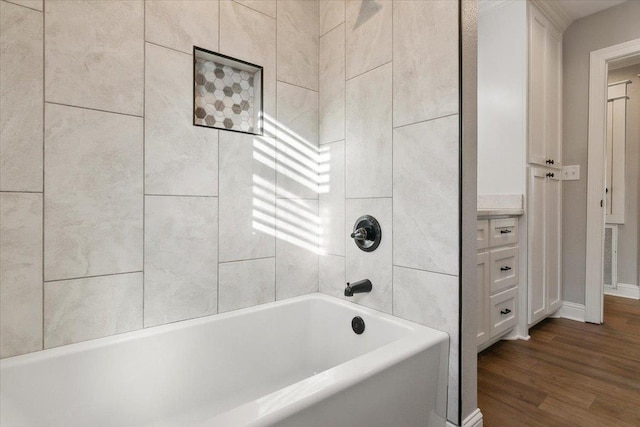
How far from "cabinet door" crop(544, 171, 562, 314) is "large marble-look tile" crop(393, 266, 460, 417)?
194 centimetres

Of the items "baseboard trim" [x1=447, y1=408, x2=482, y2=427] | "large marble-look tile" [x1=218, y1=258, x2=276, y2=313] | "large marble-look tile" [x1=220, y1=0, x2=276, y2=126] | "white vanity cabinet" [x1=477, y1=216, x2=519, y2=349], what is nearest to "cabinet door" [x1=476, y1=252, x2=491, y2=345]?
"white vanity cabinet" [x1=477, y1=216, x2=519, y2=349]

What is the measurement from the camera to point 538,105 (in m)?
2.59

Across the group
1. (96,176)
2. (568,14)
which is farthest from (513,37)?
(96,176)

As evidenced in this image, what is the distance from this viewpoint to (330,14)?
6.08 ft

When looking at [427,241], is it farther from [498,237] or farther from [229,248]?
[498,237]

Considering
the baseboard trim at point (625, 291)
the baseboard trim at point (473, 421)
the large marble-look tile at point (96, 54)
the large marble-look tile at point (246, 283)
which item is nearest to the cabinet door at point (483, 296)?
the baseboard trim at point (473, 421)

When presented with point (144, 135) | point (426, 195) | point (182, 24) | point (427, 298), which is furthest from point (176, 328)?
point (182, 24)

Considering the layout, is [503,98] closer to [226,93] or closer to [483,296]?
[483,296]

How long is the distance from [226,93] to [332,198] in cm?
78

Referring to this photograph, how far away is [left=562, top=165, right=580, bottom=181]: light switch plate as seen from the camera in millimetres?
2885

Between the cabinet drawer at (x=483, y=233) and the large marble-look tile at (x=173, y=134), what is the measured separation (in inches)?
63.6

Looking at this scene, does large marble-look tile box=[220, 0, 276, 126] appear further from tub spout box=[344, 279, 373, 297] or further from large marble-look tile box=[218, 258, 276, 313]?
tub spout box=[344, 279, 373, 297]

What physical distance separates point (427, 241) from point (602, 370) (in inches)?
63.8

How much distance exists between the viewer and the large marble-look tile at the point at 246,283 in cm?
154
